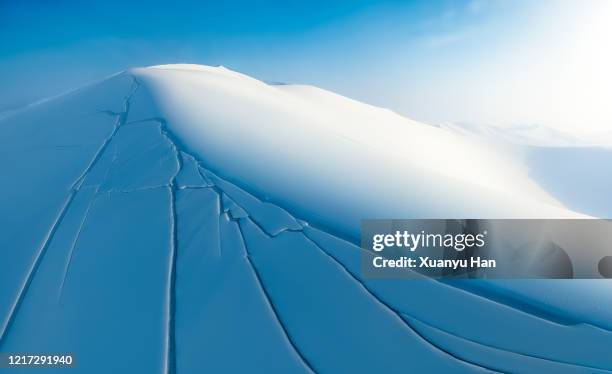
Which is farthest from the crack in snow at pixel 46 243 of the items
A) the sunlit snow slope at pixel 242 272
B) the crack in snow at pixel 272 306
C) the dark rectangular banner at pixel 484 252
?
the dark rectangular banner at pixel 484 252

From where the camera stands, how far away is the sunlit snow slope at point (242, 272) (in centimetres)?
203

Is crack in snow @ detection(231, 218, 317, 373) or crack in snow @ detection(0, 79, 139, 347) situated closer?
crack in snow @ detection(231, 218, 317, 373)

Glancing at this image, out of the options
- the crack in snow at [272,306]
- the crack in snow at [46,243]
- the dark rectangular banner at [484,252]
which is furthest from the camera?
the dark rectangular banner at [484,252]

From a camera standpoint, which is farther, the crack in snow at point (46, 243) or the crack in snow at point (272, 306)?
the crack in snow at point (46, 243)

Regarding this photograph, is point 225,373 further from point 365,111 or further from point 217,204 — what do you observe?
point 365,111

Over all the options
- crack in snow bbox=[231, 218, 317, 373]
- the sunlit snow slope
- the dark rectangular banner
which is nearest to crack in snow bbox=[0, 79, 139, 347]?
the sunlit snow slope

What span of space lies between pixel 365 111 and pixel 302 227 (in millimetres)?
6120

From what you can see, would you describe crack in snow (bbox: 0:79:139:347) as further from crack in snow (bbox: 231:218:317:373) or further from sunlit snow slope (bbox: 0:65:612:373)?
crack in snow (bbox: 231:218:317:373)

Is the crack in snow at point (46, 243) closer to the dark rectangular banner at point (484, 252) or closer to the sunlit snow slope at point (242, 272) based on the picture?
the sunlit snow slope at point (242, 272)

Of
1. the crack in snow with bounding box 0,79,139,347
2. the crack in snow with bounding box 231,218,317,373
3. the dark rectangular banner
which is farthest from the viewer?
the dark rectangular banner

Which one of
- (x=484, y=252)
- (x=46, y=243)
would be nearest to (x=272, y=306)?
(x=484, y=252)

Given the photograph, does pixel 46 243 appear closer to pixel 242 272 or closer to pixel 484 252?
pixel 242 272

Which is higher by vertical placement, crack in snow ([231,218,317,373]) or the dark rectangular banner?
the dark rectangular banner

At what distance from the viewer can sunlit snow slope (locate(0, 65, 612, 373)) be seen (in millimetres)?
2029
